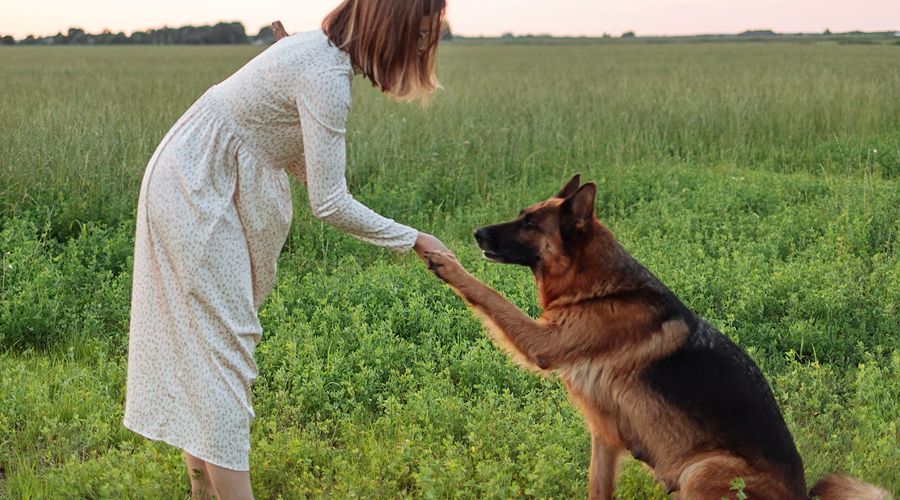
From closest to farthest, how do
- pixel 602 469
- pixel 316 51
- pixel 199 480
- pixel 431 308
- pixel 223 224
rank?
pixel 316 51
pixel 223 224
pixel 199 480
pixel 602 469
pixel 431 308

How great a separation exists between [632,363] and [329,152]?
1.48m

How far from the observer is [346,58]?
9.29 ft

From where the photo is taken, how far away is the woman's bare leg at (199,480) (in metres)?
3.33

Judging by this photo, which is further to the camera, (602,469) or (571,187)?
(571,187)

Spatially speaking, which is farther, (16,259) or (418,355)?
(16,259)

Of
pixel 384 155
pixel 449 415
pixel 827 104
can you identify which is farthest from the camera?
pixel 827 104

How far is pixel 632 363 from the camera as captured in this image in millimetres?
3414

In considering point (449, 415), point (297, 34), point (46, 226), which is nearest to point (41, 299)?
point (46, 226)

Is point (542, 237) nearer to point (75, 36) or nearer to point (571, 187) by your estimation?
point (571, 187)

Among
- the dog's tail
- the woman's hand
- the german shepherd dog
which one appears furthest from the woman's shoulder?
the dog's tail

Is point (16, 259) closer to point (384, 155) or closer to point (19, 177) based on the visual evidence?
point (19, 177)

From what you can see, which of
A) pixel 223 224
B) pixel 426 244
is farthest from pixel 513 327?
pixel 223 224

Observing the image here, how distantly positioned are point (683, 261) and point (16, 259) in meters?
4.70

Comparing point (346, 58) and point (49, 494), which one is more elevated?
point (346, 58)
